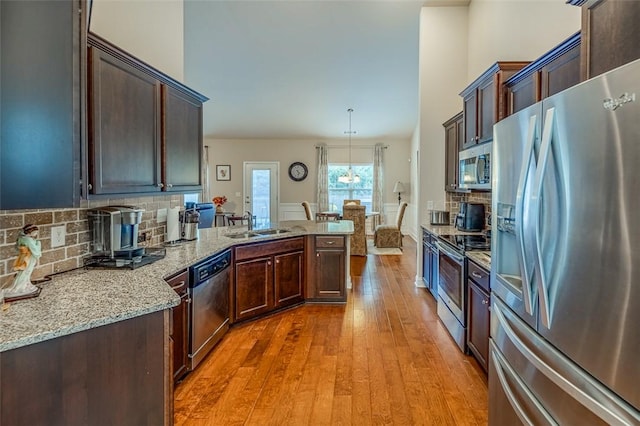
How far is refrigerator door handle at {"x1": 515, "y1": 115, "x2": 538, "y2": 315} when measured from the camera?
1.38m

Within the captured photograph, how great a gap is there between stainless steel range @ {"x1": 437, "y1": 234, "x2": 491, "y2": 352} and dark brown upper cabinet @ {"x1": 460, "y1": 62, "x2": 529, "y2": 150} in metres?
0.94

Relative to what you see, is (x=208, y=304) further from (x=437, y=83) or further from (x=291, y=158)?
(x=291, y=158)

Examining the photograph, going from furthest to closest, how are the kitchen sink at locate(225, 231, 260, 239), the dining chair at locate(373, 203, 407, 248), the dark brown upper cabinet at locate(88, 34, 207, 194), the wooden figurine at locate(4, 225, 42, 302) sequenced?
the dining chair at locate(373, 203, 407, 248), the kitchen sink at locate(225, 231, 260, 239), the dark brown upper cabinet at locate(88, 34, 207, 194), the wooden figurine at locate(4, 225, 42, 302)

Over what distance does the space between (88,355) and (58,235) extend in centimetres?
93

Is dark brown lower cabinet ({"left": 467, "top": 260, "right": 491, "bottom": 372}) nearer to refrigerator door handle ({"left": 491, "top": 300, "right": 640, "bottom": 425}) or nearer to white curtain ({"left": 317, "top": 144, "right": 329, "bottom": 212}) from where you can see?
refrigerator door handle ({"left": 491, "top": 300, "right": 640, "bottom": 425})

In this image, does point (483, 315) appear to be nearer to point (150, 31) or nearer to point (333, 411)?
point (333, 411)

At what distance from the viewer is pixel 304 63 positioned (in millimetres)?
6551

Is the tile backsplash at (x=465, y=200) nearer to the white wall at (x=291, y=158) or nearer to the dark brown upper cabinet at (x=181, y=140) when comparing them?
the dark brown upper cabinet at (x=181, y=140)

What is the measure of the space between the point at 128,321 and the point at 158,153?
1435 millimetres

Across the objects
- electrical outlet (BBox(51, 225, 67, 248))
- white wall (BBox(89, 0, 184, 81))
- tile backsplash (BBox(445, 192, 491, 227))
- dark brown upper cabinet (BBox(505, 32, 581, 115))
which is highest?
white wall (BBox(89, 0, 184, 81))

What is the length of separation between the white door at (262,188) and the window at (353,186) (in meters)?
1.56

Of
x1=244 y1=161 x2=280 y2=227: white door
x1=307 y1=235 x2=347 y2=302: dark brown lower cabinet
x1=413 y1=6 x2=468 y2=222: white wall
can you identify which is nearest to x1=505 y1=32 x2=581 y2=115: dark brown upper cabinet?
x1=413 y1=6 x2=468 y2=222: white wall

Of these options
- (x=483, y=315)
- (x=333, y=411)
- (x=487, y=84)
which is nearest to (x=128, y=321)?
(x=333, y=411)

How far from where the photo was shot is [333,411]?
2.22 m
